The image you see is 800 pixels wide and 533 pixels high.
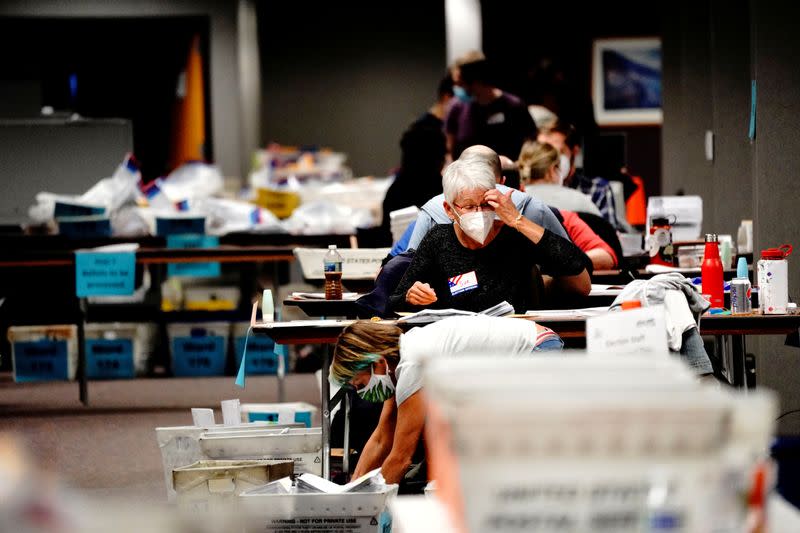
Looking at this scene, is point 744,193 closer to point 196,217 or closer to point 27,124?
point 196,217

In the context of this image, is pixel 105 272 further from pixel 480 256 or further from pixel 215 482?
pixel 215 482

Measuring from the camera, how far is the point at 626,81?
14.3 m

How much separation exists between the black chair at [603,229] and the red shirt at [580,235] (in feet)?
0.84

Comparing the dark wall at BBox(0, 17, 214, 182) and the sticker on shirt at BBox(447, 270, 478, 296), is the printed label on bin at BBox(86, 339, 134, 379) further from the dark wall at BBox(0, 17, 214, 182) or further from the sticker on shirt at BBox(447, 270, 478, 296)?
the dark wall at BBox(0, 17, 214, 182)

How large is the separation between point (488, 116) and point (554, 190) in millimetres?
1486

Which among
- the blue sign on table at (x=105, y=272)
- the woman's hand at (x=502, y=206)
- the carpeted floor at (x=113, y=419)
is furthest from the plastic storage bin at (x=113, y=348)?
the woman's hand at (x=502, y=206)

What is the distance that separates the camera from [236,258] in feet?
26.7

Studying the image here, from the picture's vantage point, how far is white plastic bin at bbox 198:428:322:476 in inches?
179

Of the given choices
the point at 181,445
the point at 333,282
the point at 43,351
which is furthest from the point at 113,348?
the point at 181,445

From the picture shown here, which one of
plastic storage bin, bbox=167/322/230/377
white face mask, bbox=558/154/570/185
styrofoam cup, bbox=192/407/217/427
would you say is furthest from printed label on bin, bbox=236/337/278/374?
styrofoam cup, bbox=192/407/217/427

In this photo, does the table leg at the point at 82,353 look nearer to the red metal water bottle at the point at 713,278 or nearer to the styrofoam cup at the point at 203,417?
the styrofoam cup at the point at 203,417

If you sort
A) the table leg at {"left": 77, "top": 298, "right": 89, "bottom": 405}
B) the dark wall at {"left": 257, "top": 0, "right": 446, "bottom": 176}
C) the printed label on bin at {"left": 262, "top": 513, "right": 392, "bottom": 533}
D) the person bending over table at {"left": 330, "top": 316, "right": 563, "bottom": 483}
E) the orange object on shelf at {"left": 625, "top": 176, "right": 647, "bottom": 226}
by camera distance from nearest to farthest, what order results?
1. the printed label on bin at {"left": 262, "top": 513, "right": 392, "bottom": 533}
2. the person bending over table at {"left": 330, "top": 316, "right": 563, "bottom": 483}
3. the table leg at {"left": 77, "top": 298, "right": 89, "bottom": 405}
4. the orange object on shelf at {"left": 625, "top": 176, "right": 647, "bottom": 226}
5. the dark wall at {"left": 257, "top": 0, "right": 446, "bottom": 176}

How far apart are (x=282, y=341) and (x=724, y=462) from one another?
2997mm

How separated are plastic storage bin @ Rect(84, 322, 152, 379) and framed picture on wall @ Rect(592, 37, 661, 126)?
6.85m
